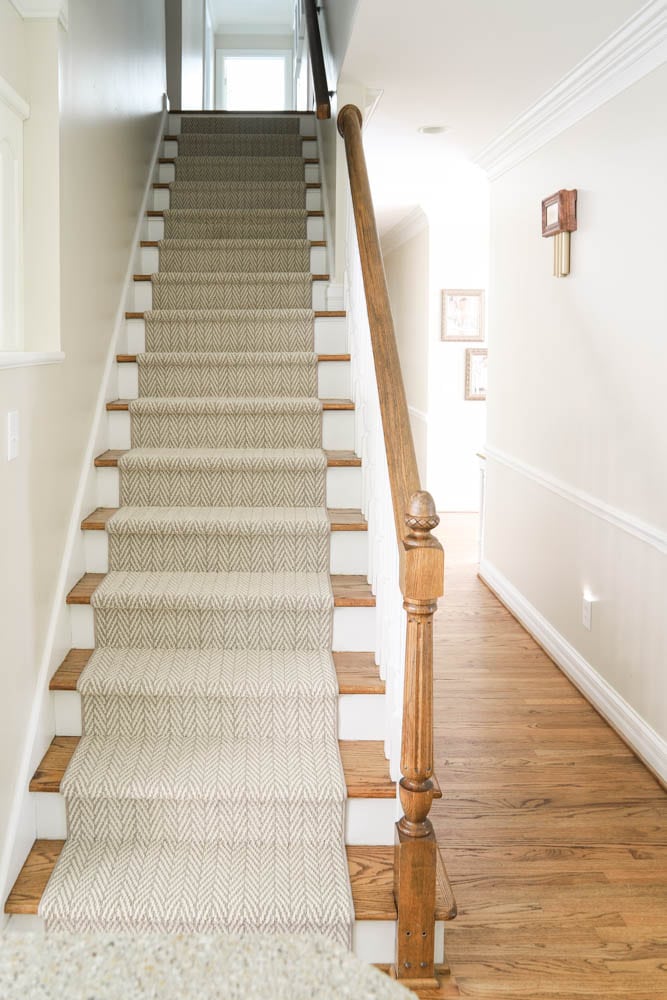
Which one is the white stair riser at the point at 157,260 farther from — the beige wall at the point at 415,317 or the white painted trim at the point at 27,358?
the beige wall at the point at 415,317

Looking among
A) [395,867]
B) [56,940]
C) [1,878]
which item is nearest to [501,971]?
[395,867]

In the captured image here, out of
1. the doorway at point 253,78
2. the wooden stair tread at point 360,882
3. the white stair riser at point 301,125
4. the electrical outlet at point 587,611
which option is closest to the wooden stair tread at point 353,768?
the wooden stair tread at point 360,882

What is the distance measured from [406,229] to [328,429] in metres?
4.84

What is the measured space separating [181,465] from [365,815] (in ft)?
4.36

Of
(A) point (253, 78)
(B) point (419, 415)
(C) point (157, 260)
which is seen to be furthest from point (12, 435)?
(A) point (253, 78)

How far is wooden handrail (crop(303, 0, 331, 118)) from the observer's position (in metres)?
3.77

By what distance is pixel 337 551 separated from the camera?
274cm

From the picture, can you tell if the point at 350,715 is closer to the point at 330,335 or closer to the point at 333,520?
the point at 333,520

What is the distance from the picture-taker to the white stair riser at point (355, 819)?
2.09 meters

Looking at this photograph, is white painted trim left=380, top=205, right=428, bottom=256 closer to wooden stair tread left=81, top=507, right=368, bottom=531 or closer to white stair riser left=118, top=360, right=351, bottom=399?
white stair riser left=118, top=360, right=351, bottom=399

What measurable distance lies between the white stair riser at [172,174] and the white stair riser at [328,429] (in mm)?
2000

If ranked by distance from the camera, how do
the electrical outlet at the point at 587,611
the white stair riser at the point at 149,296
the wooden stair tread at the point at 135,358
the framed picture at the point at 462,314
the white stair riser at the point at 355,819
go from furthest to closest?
the framed picture at the point at 462,314, the white stair riser at the point at 149,296, the electrical outlet at the point at 587,611, the wooden stair tread at the point at 135,358, the white stair riser at the point at 355,819

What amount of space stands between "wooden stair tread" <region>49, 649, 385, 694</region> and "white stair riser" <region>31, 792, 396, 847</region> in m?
0.29

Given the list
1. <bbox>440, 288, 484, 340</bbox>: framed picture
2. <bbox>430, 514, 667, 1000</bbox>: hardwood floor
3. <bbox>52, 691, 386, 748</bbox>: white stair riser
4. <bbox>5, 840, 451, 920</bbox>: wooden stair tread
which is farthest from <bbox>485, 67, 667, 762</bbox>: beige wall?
<bbox>440, 288, 484, 340</bbox>: framed picture
